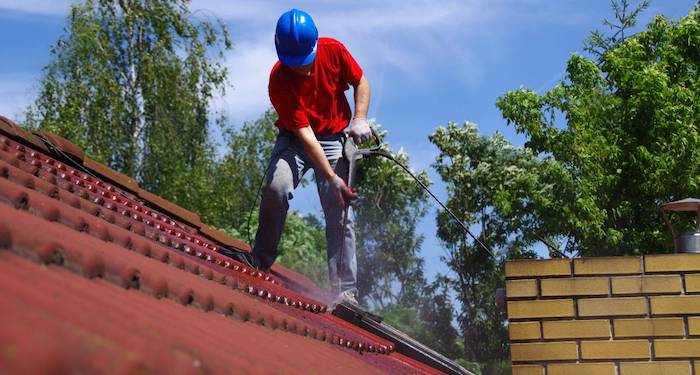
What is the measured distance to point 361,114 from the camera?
4680 mm

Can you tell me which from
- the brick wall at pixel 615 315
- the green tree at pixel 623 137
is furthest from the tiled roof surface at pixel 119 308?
the green tree at pixel 623 137

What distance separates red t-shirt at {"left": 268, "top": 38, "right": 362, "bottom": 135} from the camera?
4461 millimetres

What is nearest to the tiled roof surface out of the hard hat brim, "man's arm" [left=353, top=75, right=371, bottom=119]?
the hard hat brim

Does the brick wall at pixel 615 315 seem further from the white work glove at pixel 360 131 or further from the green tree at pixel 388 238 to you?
the green tree at pixel 388 238

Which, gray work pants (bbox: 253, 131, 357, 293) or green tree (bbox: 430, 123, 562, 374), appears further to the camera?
green tree (bbox: 430, 123, 562, 374)

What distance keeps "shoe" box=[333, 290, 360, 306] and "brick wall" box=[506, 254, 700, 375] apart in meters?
1.08

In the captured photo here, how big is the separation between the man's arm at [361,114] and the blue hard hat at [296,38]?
0.40 m

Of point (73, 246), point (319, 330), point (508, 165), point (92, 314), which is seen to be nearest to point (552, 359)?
Result: point (319, 330)

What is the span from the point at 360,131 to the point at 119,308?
3.30 meters

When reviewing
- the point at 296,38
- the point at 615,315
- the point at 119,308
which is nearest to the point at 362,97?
the point at 296,38

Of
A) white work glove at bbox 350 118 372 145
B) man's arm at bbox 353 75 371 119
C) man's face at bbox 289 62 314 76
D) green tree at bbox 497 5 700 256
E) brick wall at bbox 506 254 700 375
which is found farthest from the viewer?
green tree at bbox 497 5 700 256

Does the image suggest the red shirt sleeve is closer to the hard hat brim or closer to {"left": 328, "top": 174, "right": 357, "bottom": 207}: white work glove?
the hard hat brim

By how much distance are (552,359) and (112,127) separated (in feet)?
84.5

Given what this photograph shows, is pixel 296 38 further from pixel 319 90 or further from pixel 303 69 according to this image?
pixel 319 90
